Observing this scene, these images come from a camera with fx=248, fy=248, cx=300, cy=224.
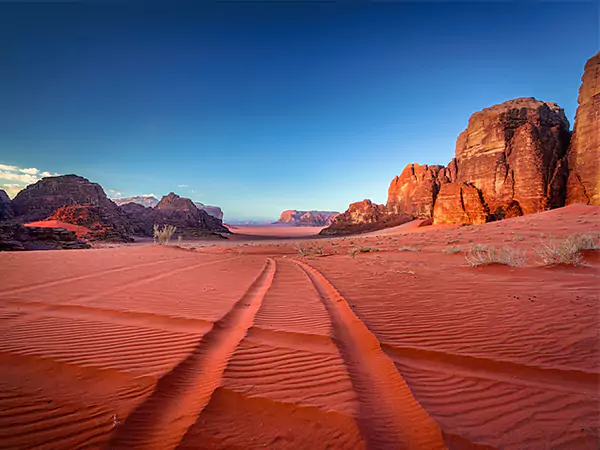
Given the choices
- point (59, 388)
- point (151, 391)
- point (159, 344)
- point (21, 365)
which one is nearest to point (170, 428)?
point (151, 391)

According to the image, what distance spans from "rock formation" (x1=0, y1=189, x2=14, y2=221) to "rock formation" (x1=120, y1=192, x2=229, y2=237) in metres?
14.4

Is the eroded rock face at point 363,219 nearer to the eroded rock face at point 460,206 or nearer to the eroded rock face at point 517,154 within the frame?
the eroded rock face at point 460,206

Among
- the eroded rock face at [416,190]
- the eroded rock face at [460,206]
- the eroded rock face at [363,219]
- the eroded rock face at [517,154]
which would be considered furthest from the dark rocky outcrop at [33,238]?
the eroded rock face at [416,190]

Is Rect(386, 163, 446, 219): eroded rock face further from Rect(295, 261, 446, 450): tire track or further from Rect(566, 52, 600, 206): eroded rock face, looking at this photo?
Rect(295, 261, 446, 450): tire track

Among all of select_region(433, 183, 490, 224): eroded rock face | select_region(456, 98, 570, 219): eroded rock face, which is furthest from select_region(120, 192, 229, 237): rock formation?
select_region(456, 98, 570, 219): eroded rock face

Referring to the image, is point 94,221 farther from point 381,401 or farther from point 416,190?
point 416,190

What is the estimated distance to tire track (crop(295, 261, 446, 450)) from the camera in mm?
1551

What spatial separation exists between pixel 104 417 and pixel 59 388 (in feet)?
2.12

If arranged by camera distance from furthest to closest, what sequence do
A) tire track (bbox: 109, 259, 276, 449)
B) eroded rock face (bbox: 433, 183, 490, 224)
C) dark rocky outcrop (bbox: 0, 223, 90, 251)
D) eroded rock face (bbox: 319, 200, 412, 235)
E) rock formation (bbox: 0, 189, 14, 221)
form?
eroded rock face (bbox: 319, 200, 412, 235)
rock formation (bbox: 0, 189, 14, 221)
eroded rock face (bbox: 433, 183, 490, 224)
dark rocky outcrop (bbox: 0, 223, 90, 251)
tire track (bbox: 109, 259, 276, 449)

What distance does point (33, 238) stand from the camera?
20922 mm

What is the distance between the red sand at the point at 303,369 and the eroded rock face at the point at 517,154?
27412 millimetres

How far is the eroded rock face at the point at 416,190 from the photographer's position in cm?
4475

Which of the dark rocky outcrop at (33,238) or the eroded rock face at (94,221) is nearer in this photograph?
the dark rocky outcrop at (33,238)

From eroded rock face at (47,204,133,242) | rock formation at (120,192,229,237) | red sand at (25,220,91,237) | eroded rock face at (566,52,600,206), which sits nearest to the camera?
eroded rock face at (566,52,600,206)
